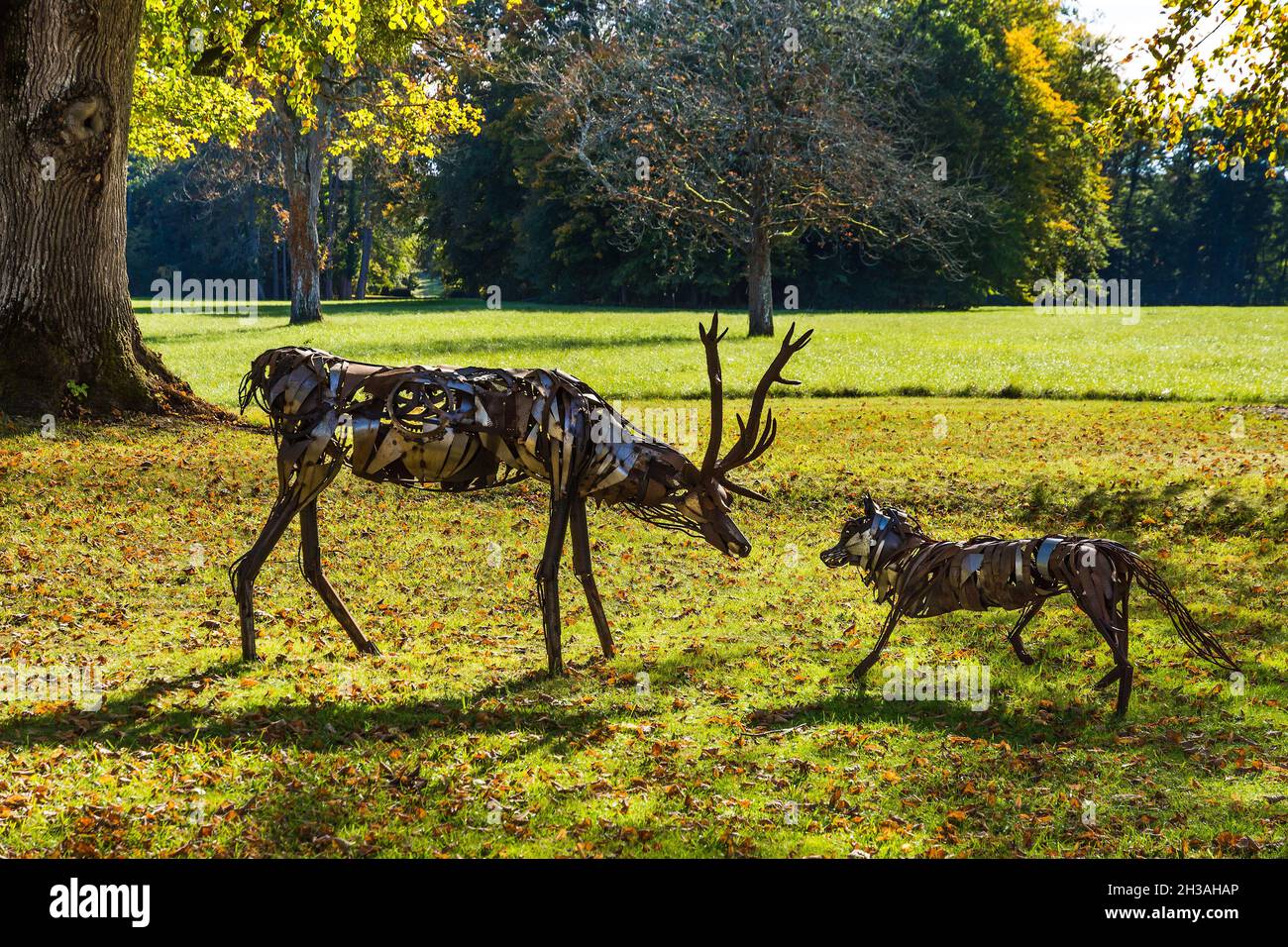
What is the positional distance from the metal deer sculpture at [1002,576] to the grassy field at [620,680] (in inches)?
26.5

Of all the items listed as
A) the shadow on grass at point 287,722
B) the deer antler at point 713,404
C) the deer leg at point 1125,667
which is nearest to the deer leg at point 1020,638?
the deer leg at point 1125,667

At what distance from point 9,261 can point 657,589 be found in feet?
34.1

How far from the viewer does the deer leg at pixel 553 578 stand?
8.26 meters

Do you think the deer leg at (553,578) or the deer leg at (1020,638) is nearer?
the deer leg at (553,578)

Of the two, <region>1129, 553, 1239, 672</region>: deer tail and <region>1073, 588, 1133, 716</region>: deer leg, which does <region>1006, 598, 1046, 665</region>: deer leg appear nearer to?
<region>1073, 588, 1133, 716</region>: deer leg

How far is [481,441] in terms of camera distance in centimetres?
820

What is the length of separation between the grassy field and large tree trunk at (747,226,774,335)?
21399 mm

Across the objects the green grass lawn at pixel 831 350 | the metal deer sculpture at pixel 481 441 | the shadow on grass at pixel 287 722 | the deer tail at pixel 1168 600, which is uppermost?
the green grass lawn at pixel 831 350

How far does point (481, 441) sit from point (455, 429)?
221 millimetres

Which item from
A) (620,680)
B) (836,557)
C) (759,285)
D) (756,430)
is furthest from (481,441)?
(759,285)

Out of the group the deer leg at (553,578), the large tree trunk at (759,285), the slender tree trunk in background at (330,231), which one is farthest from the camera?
the slender tree trunk in background at (330,231)

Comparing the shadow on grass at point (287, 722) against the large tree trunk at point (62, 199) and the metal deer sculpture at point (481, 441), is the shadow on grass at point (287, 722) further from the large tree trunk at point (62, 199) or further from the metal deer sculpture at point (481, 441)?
the large tree trunk at point (62, 199)

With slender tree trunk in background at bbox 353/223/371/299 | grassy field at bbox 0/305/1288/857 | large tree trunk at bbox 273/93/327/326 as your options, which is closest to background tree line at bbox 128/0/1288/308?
slender tree trunk in background at bbox 353/223/371/299

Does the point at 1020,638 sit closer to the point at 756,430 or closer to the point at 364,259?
the point at 756,430
